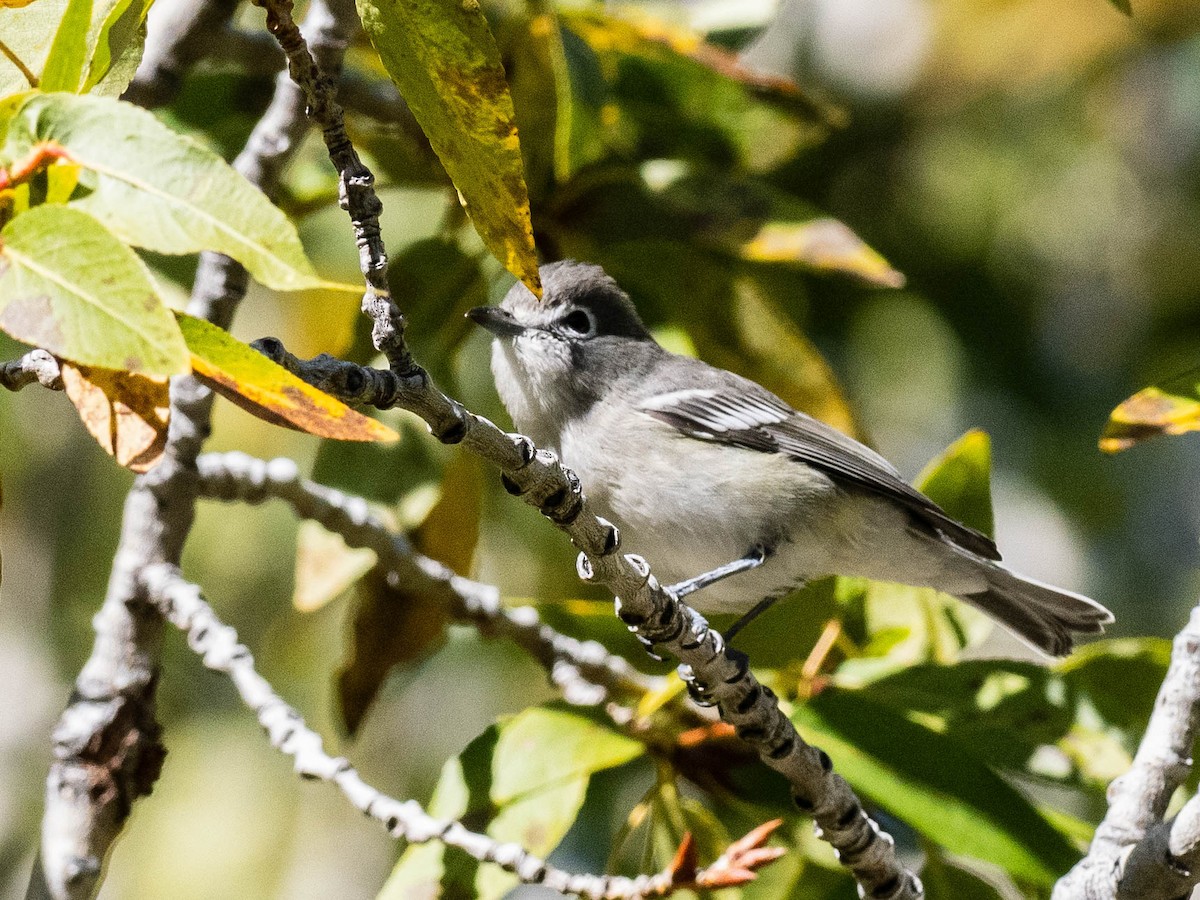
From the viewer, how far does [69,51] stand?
1.28 m

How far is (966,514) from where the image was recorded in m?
2.85

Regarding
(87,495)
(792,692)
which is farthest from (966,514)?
(87,495)

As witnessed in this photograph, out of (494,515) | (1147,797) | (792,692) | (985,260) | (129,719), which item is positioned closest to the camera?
(1147,797)

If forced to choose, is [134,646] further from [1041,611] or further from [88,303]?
[1041,611]

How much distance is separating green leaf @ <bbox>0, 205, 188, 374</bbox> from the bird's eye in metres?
2.02

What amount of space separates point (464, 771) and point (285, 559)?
2104 mm

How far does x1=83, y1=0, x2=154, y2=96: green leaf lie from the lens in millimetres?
1296

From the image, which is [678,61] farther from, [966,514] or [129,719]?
[129,719]

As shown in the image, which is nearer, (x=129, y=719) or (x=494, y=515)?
(x=129, y=719)

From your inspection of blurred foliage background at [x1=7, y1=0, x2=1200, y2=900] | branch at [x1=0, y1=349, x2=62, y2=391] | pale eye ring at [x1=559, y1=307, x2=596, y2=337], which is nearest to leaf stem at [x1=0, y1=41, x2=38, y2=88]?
branch at [x1=0, y1=349, x2=62, y2=391]

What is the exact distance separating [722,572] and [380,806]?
1.03m

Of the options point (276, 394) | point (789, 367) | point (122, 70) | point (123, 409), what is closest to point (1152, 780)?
point (789, 367)

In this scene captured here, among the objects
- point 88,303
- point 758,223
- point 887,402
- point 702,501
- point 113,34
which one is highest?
point 113,34

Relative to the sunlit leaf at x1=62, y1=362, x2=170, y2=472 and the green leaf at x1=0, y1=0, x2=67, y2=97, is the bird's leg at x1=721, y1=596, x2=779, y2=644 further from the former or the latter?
the green leaf at x1=0, y1=0, x2=67, y2=97
